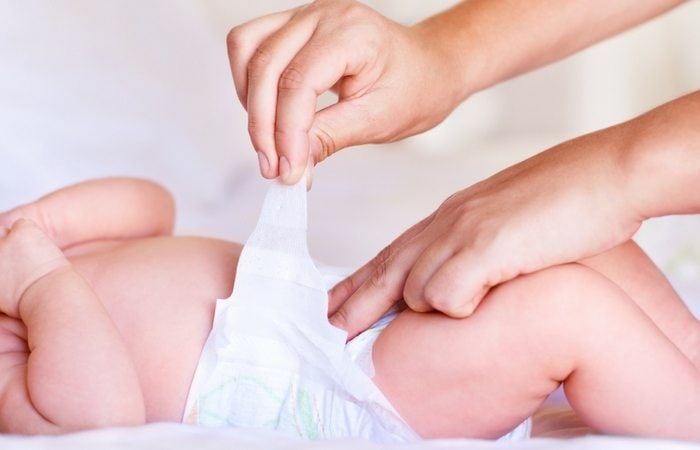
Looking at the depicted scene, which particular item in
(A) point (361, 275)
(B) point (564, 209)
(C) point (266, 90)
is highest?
(C) point (266, 90)

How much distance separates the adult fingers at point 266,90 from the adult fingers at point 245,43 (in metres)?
0.02

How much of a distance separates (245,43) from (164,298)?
29 cm

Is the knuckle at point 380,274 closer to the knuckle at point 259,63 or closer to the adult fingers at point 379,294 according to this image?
the adult fingers at point 379,294

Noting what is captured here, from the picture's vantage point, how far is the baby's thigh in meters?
1.02

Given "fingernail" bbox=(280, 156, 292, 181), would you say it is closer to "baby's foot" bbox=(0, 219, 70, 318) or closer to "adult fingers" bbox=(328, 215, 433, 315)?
"adult fingers" bbox=(328, 215, 433, 315)

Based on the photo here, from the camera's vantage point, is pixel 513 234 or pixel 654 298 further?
pixel 654 298

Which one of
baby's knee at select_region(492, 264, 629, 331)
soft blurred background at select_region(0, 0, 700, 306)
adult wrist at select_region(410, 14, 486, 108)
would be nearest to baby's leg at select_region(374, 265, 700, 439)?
baby's knee at select_region(492, 264, 629, 331)

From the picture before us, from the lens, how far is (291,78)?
1.05 metres

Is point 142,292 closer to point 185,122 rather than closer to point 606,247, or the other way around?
point 606,247

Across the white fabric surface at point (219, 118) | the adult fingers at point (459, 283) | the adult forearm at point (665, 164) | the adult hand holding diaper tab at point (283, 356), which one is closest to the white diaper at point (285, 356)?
the adult hand holding diaper tab at point (283, 356)

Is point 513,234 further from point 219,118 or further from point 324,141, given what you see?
point 219,118

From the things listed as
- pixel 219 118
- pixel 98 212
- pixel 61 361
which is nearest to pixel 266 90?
pixel 61 361

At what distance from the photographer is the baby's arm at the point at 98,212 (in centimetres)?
140

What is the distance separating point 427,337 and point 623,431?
0.20 meters
